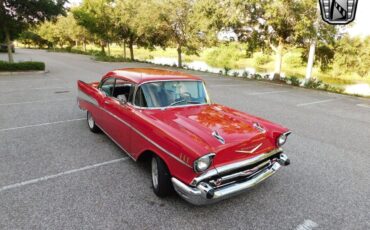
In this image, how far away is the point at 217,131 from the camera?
3.29 m

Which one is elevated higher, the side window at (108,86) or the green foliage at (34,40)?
the green foliage at (34,40)

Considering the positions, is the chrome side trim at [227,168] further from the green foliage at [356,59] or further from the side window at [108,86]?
the green foliage at [356,59]

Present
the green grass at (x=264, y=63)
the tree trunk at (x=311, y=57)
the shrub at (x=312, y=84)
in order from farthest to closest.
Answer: the green grass at (x=264, y=63) < the shrub at (x=312, y=84) < the tree trunk at (x=311, y=57)

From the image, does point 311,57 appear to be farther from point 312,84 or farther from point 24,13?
point 24,13

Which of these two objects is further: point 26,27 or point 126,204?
point 26,27

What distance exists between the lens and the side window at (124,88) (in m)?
4.16

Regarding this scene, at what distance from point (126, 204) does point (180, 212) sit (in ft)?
2.33

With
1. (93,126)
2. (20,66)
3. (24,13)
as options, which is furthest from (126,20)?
(93,126)

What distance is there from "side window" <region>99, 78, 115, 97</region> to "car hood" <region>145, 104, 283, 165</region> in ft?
4.97

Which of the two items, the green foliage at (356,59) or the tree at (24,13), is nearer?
the tree at (24,13)

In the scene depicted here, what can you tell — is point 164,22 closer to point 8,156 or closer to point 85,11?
point 85,11

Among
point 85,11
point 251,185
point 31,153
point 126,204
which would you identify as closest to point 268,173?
point 251,185

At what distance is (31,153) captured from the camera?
4.73 meters

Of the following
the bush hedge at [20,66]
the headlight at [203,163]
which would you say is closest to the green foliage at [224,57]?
the bush hedge at [20,66]
